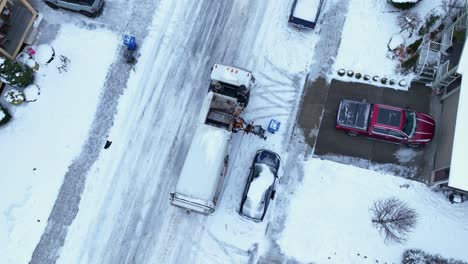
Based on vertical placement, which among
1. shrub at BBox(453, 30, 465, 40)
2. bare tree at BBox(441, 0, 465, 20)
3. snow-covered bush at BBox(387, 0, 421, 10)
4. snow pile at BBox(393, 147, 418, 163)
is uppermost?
bare tree at BBox(441, 0, 465, 20)

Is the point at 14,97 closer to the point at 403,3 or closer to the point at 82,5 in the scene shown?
the point at 82,5

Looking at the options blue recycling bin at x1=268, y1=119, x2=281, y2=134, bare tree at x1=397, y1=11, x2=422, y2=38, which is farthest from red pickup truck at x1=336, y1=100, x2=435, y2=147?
bare tree at x1=397, y1=11, x2=422, y2=38

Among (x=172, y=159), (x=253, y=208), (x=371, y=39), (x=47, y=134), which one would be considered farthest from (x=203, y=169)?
(x=371, y=39)

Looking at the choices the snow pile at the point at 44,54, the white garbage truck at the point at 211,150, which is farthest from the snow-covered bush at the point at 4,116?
the white garbage truck at the point at 211,150

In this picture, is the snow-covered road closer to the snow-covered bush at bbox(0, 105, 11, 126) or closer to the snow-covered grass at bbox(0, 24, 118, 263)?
the snow-covered grass at bbox(0, 24, 118, 263)

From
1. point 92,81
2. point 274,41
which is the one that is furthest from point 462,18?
point 92,81
